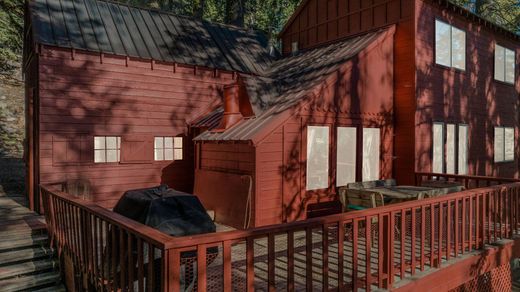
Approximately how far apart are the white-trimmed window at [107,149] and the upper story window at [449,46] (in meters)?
9.80

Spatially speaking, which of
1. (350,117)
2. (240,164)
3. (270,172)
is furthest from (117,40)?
(350,117)

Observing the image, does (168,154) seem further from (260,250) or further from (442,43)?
(442,43)

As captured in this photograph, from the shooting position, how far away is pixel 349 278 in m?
5.28

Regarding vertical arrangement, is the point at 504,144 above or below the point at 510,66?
below

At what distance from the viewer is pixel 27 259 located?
21.0 feet

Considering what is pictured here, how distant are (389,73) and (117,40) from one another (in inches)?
314

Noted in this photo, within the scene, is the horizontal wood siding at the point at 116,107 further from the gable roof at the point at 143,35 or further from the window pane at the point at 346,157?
the window pane at the point at 346,157

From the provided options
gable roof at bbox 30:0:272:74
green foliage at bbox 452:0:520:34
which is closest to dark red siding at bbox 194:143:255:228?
gable roof at bbox 30:0:272:74

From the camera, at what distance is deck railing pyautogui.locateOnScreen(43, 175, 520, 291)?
3314mm

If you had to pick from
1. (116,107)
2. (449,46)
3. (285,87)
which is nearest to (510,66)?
(449,46)

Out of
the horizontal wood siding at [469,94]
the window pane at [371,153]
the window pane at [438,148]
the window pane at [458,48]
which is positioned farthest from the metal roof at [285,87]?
the window pane at [438,148]

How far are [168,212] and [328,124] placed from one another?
570 cm

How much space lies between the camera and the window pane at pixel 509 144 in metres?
14.9

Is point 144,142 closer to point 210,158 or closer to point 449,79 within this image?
point 210,158
